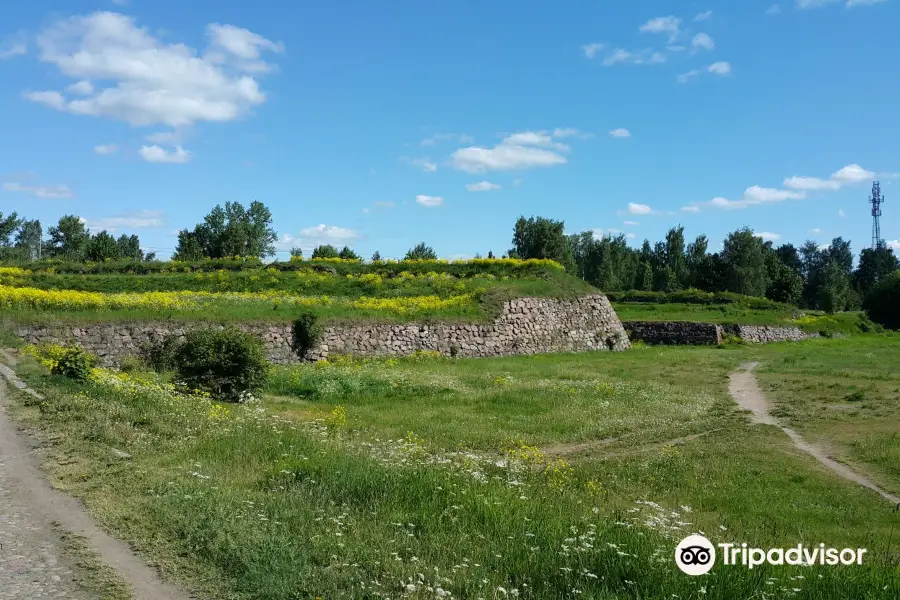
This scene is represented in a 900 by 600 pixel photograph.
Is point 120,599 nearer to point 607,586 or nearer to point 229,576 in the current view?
point 229,576

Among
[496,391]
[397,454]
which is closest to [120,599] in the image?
[397,454]

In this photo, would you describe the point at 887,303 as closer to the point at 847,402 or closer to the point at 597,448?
the point at 847,402

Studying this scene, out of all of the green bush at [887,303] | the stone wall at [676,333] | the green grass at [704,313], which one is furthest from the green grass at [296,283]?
the green bush at [887,303]

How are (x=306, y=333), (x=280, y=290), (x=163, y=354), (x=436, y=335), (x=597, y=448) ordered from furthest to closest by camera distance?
(x=280, y=290)
(x=436, y=335)
(x=306, y=333)
(x=163, y=354)
(x=597, y=448)

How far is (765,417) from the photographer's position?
18.1m

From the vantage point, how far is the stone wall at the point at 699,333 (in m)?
47.6

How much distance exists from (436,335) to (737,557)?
1055 inches

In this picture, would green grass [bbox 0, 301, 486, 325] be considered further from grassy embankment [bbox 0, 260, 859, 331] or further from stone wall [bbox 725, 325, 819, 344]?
stone wall [bbox 725, 325, 819, 344]

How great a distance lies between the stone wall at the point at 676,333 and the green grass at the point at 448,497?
30.3m

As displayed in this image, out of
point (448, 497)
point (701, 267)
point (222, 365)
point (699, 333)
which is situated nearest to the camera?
point (448, 497)

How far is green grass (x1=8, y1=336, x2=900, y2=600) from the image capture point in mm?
5816

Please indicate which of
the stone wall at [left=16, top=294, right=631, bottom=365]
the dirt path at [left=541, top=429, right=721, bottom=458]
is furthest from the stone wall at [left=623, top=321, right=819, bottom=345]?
the dirt path at [left=541, top=429, right=721, bottom=458]

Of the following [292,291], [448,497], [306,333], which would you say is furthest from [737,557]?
[292,291]

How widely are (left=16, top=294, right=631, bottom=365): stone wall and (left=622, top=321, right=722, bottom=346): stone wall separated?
6797 mm
